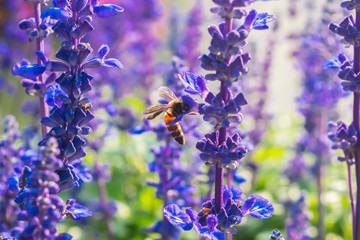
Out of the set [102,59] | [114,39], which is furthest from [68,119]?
[114,39]

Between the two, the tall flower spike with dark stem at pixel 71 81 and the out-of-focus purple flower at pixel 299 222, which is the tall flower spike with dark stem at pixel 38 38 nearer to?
the tall flower spike with dark stem at pixel 71 81

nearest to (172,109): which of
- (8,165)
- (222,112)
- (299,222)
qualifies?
(222,112)

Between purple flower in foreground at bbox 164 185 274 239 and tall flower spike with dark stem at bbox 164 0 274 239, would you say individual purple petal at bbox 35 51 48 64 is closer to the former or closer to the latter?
tall flower spike with dark stem at bbox 164 0 274 239

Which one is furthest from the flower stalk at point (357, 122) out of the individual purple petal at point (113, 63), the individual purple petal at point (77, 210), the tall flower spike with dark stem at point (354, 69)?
Answer: the individual purple petal at point (77, 210)

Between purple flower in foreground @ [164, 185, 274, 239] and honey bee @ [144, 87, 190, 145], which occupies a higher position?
honey bee @ [144, 87, 190, 145]

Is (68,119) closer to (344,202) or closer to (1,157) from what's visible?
(1,157)

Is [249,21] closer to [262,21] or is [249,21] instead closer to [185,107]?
[262,21]

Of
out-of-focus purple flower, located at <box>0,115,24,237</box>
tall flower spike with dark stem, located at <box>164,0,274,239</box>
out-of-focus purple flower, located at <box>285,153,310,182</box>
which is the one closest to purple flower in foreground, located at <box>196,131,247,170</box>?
tall flower spike with dark stem, located at <box>164,0,274,239</box>
